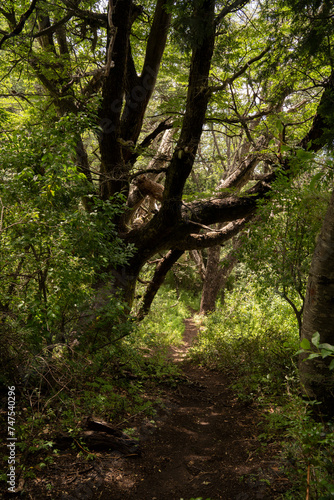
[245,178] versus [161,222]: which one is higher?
[245,178]

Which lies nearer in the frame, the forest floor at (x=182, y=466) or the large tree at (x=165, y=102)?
the forest floor at (x=182, y=466)

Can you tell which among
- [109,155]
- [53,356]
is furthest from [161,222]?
[53,356]

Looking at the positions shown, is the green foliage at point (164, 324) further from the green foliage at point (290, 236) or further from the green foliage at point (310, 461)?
the green foliage at point (310, 461)

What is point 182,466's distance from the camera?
11.3 feet

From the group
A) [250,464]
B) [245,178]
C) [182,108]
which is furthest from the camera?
[245,178]

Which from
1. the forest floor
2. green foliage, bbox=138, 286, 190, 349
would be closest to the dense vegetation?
the forest floor

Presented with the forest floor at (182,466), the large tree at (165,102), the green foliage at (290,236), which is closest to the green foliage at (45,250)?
the large tree at (165,102)

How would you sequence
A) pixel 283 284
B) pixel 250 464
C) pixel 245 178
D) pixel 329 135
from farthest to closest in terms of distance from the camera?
pixel 245 178
pixel 329 135
pixel 283 284
pixel 250 464

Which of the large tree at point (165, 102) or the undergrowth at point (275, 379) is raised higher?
the large tree at point (165, 102)

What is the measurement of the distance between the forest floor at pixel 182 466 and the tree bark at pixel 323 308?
2.77 feet

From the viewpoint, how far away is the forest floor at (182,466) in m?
2.75

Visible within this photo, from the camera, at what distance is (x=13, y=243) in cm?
302

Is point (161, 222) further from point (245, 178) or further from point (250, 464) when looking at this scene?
point (250, 464)

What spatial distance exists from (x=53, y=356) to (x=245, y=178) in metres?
6.55
